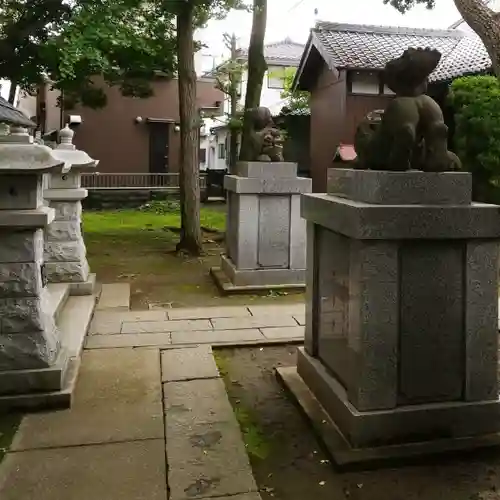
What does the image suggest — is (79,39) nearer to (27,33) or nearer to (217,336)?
(27,33)

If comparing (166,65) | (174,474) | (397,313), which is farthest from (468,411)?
(166,65)

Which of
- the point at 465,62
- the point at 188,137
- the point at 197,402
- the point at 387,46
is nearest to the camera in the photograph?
the point at 197,402

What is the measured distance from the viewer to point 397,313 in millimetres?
3381

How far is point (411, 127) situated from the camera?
340 cm

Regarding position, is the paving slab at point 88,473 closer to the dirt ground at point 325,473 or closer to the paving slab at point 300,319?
the dirt ground at point 325,473

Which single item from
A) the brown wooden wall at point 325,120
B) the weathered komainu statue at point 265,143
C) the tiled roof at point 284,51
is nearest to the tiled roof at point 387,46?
the brown wooden wall at point 325,120

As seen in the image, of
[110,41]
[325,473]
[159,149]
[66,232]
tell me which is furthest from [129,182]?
[325,473]

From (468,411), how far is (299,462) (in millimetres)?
1117

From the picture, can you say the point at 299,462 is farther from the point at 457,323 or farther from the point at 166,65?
the point at 166,65

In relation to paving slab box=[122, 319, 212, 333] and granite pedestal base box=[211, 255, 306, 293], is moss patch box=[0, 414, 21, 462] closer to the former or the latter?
paving slab box=[122, 319, 212, 333]

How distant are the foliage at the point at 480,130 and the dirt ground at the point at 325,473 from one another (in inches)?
343

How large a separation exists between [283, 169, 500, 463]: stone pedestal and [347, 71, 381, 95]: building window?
1274 centimetres

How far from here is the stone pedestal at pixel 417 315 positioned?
3.30 m

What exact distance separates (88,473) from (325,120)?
15674 mm
